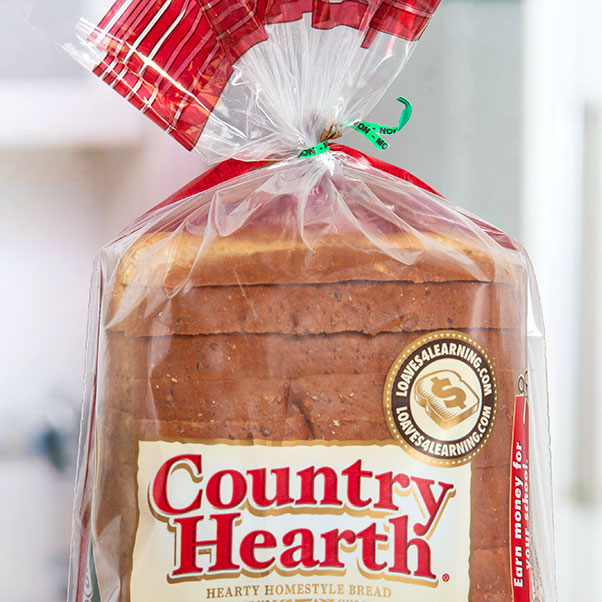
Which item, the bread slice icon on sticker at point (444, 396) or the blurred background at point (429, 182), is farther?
the blurred background at point (429, 182)

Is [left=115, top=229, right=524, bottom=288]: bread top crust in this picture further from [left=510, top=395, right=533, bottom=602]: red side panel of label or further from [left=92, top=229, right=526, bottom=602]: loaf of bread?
[left=510, top=395, right=533, bottom=602]: red side panel of label

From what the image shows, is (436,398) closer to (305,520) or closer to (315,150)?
(305,520)

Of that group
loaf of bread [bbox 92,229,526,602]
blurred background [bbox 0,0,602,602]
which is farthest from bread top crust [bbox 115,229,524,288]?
blurred background [bbox 0,0,602,602]

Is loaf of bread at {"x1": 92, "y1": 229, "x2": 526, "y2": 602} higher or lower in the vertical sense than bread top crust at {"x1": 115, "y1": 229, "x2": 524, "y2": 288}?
lower

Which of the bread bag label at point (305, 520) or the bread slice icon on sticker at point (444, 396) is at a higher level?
the bread slice icon on sticker at point (444, 396)

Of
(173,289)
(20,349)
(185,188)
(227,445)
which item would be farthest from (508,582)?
(20,349)

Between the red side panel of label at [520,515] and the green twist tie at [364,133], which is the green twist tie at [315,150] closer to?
the green twist tie at [364,133]

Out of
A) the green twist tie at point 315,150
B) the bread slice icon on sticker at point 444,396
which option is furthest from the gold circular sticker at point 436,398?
the green twist tie at point 315,150

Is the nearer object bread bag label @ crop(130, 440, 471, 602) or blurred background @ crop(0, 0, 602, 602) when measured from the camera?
bread bag label @ crop(130, 440, 471, 602)

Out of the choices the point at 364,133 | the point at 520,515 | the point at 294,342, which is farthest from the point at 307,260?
the point at 520,515
